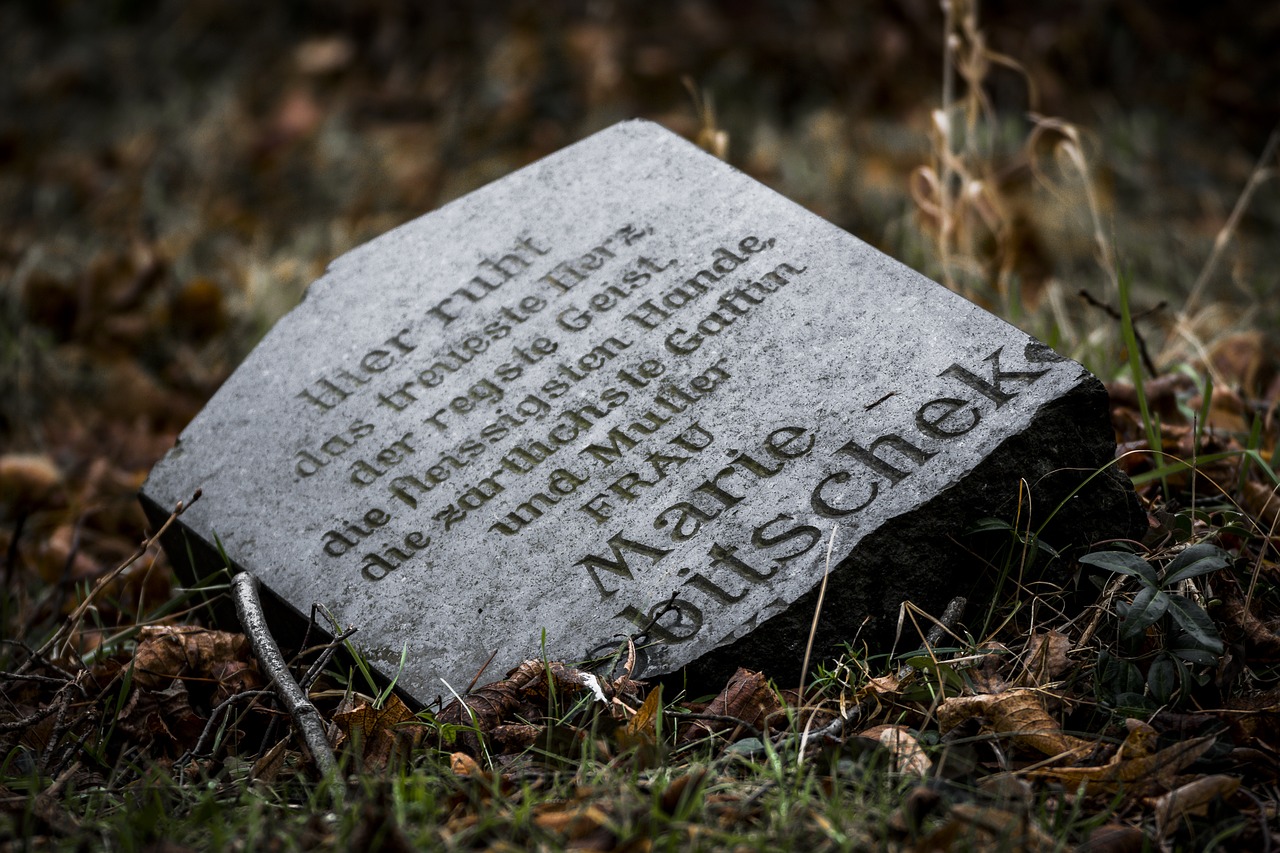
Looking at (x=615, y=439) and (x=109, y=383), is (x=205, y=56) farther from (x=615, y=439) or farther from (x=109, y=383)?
(x=615, y=439)

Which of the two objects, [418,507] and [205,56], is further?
[205,56]

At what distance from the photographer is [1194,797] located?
163 centimetres

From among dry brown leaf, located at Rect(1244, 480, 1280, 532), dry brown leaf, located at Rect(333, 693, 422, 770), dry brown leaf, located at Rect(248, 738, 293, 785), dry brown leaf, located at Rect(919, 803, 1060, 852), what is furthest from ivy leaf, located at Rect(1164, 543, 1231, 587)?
dry brown leaf, located at Rect(248, 738, 293, 785)

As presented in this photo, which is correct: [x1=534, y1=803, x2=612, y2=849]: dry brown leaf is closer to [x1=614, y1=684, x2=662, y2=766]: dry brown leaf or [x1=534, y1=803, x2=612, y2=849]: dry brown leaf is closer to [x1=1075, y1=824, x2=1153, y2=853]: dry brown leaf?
[x1=614, y1=684, x2=662, y2=766]: dry brown leaf

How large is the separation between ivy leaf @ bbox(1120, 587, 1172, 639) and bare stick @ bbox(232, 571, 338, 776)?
119cm

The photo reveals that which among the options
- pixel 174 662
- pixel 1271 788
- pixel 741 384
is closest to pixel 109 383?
pixel 174 662

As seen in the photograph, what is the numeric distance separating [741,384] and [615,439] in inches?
9.8

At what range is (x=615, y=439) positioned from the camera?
7.22 feet

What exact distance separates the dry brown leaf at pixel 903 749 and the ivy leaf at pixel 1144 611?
39cm

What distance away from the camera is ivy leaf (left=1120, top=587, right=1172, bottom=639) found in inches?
72.8

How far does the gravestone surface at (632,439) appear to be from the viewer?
1999 mm

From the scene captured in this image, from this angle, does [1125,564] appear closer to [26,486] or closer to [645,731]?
[645,731]

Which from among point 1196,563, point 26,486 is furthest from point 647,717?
point 26,486

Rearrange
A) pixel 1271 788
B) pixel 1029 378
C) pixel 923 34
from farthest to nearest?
pixel 923 34 → pixel 1029 378 → pixel 1271 788
